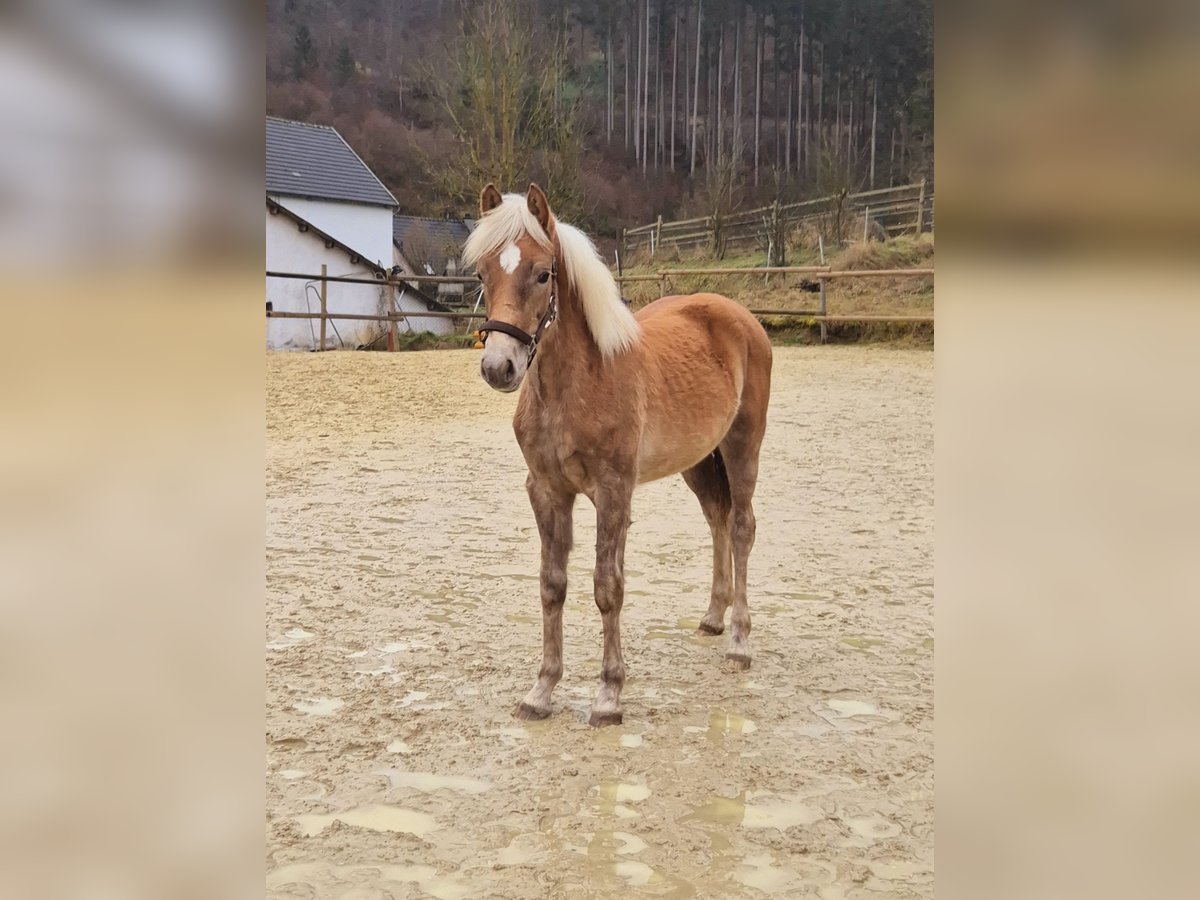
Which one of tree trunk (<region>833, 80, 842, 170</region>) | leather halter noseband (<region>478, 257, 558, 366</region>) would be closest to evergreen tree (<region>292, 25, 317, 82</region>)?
tree trunk (<region>833, 80, 842, 170</region>)

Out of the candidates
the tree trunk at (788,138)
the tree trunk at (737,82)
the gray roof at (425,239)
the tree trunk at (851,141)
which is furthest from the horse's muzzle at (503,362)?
the tree trunk at (737,82)

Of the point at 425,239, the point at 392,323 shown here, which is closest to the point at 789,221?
the point at 425,239

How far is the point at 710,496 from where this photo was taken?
408 cm

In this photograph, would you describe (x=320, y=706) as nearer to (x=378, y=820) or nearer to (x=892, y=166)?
(x=378, y=820)

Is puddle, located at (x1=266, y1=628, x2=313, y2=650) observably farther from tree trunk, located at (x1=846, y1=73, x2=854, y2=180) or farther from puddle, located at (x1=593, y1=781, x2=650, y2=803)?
tree trunk, located at (x1=846, y1=73, x2=854, y2=180)

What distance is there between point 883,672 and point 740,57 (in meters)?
43.4

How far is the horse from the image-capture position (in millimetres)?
2822

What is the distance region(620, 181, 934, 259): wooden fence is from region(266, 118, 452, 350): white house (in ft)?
25.4

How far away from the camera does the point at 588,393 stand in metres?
3.09

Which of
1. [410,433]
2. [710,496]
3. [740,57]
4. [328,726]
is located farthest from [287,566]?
[740,57]

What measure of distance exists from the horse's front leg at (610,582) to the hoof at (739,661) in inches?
24.4
